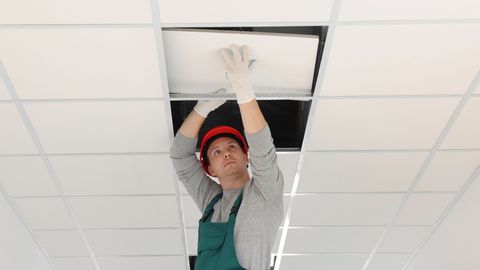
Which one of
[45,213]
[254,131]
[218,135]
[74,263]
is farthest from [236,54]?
[74,263]

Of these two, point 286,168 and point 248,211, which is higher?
point 286,168

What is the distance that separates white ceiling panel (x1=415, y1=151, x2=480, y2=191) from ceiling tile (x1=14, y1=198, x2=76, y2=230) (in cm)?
248

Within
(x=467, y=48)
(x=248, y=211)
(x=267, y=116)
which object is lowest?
Result: (x=248, y=211)

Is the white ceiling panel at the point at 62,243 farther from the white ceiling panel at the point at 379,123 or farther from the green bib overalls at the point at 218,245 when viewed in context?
the white ceiling panel at the point at 379,123

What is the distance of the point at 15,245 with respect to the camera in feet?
10.9

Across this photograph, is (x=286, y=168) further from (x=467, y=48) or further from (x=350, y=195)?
(x=467, y=48)

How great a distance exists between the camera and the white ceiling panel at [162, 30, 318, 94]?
2.13 metres

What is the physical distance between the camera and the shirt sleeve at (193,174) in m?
2.52

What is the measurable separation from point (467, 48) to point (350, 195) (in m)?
1.38

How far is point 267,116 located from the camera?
2.79 m

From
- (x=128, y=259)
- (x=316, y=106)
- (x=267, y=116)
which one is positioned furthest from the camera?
(x=128, y=259)

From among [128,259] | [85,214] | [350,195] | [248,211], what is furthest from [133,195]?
[350,195]

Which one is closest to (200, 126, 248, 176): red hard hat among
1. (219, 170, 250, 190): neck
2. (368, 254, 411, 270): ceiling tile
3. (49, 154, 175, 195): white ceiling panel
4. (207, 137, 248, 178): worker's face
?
(207, 137, 248, 178): worker's face

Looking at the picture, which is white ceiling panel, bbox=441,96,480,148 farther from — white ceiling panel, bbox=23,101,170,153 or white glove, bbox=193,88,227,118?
white ceiling panel, bbox=23,101,170,153
